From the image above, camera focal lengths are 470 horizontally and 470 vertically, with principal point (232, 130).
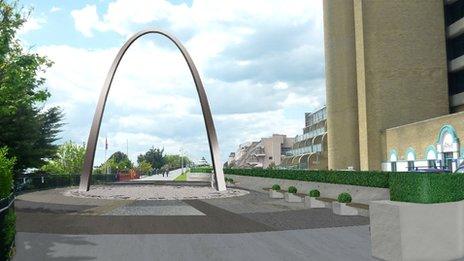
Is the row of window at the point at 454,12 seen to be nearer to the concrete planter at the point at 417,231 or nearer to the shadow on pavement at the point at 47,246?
the concrete planter at the point at 417,231

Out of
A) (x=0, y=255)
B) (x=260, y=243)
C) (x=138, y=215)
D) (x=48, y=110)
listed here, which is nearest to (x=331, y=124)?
(x=48, y=110)

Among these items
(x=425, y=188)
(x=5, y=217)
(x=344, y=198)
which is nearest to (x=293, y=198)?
(x=344, y=198)

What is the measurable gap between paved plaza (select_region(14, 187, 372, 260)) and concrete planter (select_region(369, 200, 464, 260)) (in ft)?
2.66

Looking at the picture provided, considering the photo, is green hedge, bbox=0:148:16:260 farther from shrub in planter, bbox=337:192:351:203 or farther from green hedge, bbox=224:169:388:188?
green hedge, bbox=224:169:388:188

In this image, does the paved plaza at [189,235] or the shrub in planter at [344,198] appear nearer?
the paved plaza at [189,235]

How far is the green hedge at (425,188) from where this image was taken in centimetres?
998

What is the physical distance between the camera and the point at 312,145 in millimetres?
87562

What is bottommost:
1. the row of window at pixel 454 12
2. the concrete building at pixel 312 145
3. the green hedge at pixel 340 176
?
the green hedge at pixel 340 176

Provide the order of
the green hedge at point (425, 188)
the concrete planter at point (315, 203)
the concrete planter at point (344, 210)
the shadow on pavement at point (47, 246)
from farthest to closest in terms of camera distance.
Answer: the concrete planter at point (315, 203) → the concrete planter at point (344, 210) → the shadow on pavement at point (47, 246) → the green hedge at point (425, 188)

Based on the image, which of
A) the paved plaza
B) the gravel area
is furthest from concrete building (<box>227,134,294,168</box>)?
the paved plaza

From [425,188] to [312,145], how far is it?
7840 cm

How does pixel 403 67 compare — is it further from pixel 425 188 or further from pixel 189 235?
pixel 425 188

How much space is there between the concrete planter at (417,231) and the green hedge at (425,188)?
196 millimetres

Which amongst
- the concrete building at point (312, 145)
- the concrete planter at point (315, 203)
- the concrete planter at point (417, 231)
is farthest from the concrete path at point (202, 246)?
the concrete building at point (312, 145)
